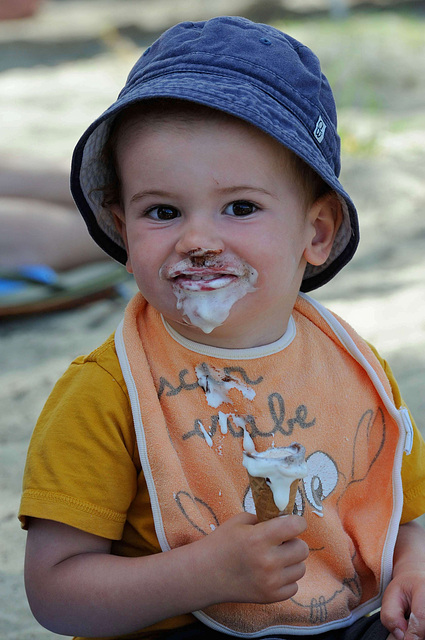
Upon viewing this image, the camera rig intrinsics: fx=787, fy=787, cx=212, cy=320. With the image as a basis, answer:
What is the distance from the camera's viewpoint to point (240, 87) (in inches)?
59.3

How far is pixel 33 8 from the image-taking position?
14109 mm

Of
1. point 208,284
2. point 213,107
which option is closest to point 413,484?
point 208,284

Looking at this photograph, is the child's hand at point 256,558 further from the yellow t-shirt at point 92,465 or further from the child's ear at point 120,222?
the child's ear at point 120,222

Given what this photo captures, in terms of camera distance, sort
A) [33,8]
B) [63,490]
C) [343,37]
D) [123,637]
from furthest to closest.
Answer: [33,8]
[343,37]
[123,637]
[63,490]

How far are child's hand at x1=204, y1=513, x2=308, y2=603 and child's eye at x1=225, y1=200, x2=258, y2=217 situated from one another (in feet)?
1.88

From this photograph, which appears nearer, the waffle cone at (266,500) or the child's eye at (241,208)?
the waffle cone at (266,500)

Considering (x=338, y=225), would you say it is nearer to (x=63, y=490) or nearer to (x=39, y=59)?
(x=63, y=490)

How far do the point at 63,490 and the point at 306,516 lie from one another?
0.52 meters

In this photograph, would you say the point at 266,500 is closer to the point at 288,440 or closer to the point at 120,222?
the point at 288,440

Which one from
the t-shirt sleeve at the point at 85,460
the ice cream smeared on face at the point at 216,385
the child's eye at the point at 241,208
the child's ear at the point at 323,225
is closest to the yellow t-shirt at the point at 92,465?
the t-shirt sleeve at the point at 85,460

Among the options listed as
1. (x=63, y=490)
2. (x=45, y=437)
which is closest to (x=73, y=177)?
(x=45, y=437)

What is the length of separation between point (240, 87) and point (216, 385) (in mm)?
608

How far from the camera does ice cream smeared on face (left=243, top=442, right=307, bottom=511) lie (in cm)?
136

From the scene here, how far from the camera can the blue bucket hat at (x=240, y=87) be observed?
149 centimetres
